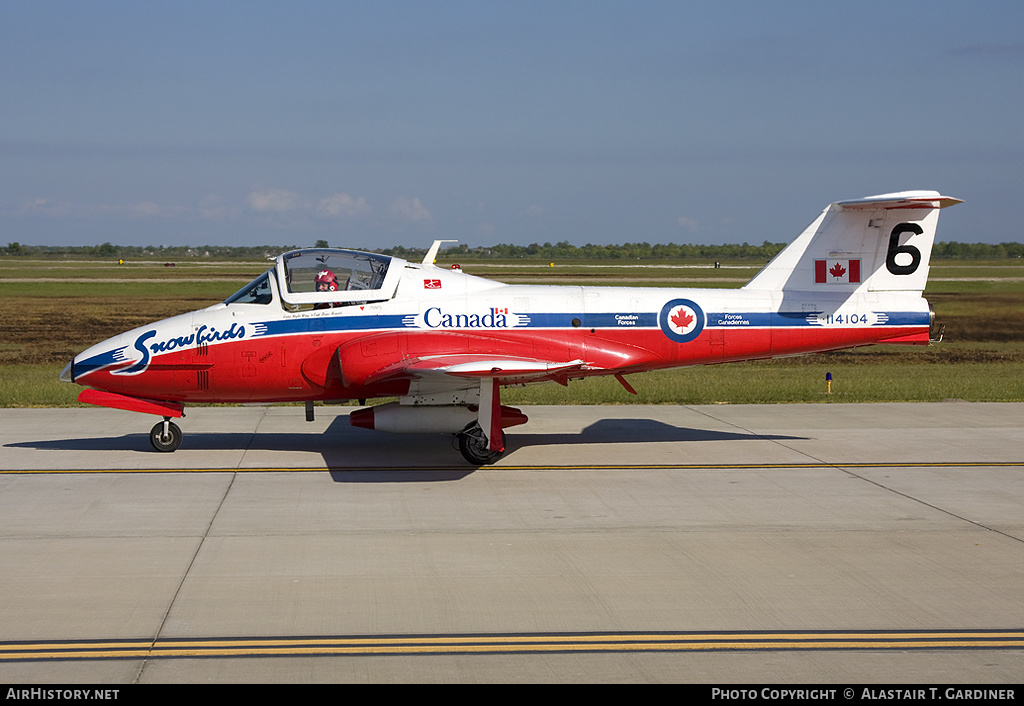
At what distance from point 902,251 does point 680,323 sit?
3366 mm

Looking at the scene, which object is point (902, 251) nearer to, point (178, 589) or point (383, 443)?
A: point (383, 443)

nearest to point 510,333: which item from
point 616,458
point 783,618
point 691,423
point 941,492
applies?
point 616,458

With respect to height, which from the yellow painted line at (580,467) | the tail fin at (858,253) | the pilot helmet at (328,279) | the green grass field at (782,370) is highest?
the tail fin at (858,253)

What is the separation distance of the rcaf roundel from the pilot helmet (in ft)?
15.2

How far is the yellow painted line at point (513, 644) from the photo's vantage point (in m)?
6.56

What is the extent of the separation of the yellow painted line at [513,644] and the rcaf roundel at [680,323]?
23.3ft

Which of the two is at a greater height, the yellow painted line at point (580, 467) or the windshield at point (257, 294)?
the windshield at point (257, 294)

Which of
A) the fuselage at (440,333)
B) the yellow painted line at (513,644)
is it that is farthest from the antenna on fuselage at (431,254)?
the yellow painted line at (513,644)

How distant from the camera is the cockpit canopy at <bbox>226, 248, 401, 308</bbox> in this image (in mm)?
13188

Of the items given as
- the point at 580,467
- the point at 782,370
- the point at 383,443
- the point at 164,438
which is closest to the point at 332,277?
the point at 383,443

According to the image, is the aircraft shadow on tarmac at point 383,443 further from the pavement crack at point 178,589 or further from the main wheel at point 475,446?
the pavement crack at point 178,589

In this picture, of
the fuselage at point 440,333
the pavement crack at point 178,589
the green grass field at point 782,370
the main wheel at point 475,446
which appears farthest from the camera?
the green grass field at point 782,370

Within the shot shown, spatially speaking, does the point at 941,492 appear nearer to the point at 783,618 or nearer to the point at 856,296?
the point at 856,296

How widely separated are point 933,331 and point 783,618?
8.17 meters
